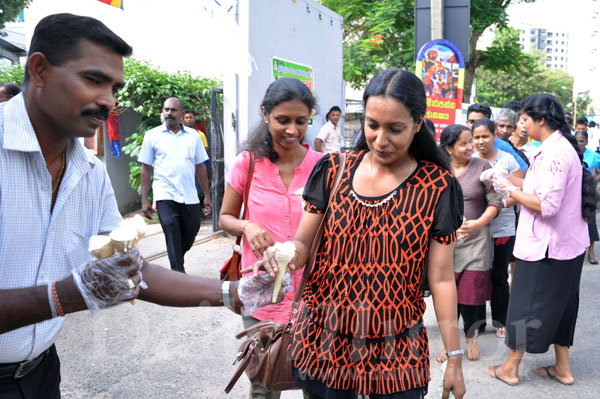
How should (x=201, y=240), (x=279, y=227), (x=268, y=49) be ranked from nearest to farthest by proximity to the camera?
1. (x=279, y=227)
2. (x=201, y=240)
3. (x=268, y=49)

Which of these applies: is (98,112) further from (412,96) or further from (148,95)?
(148,95)

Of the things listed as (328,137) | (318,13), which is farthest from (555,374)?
(318,13)

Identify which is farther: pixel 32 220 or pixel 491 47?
pixel 491 47

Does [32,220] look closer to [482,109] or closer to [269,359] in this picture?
[269,359]

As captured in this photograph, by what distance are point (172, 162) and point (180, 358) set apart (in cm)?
250

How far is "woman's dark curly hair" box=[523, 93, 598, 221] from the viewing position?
379cm

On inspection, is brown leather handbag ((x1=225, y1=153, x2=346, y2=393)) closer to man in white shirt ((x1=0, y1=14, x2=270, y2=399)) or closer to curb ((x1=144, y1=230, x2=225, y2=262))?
man in white shirt ((x1=0, y1=14, x2=270, y2=399))

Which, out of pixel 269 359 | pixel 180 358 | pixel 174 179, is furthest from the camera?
pixel 174 179

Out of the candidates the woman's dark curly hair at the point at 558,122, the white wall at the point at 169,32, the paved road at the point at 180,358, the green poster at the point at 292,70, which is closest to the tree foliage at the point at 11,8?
the white wall at the point at 169,32

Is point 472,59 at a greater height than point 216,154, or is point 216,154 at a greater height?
point 472,59

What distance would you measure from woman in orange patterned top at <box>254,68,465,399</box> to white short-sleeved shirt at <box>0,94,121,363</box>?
28.1 inches

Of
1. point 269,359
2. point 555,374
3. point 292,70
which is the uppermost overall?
point 292,70

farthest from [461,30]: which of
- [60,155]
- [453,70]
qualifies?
[60,155]

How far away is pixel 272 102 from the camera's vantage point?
297 centimetres
